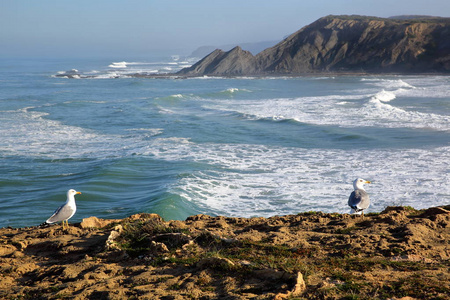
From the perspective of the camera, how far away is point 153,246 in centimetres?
579

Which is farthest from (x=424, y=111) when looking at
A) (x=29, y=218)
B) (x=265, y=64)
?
(x=265, y=64)

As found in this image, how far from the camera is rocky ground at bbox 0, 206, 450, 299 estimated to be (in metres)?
4.52

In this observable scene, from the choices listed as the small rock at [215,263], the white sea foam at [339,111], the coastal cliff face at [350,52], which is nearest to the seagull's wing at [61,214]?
the small rock at [215,263]

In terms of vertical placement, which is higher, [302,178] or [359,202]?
[359,202]

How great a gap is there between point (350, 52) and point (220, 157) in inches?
2456

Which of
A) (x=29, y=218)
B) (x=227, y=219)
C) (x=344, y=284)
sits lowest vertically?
(x=29, y=218)

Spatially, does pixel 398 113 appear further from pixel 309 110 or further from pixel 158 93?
pixel 158 93

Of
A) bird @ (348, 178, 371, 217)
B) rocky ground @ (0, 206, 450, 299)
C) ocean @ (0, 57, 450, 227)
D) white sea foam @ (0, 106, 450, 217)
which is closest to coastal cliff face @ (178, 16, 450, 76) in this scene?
ocean @ (0, 57, 450, 227)

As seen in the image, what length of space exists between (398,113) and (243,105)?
38.8 feet

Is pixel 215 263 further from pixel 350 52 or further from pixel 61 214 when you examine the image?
pixel 350 52

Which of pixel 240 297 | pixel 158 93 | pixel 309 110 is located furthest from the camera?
pixel 158 93

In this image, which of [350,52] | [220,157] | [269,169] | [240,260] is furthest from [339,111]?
[350,52]

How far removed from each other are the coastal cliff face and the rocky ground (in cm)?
6294

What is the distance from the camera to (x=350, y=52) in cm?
7331
